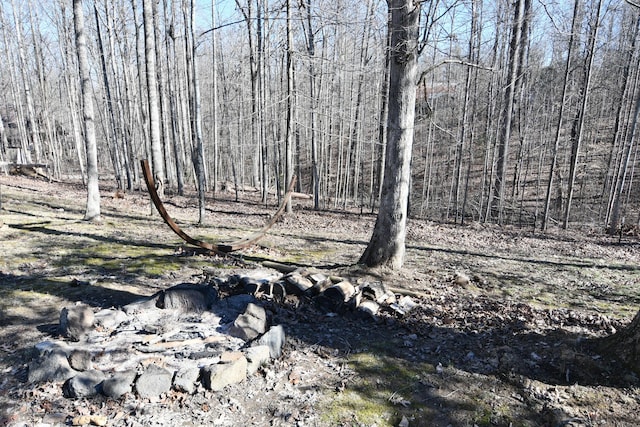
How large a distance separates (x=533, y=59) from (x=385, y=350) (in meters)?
21.3

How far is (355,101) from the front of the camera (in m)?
18.3

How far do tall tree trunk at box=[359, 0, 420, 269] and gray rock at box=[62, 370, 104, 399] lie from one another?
13.0 feet

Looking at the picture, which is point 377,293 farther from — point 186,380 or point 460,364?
point 186,380

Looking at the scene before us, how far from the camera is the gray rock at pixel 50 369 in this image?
9.52 feet

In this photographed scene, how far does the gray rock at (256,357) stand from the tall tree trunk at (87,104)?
302 inches

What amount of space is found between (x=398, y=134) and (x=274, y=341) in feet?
11.5

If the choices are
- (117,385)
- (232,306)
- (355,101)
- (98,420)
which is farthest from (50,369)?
(355,101)

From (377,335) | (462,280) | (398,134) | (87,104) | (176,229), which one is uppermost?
(87,104)

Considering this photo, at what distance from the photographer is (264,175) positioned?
15.8 metres

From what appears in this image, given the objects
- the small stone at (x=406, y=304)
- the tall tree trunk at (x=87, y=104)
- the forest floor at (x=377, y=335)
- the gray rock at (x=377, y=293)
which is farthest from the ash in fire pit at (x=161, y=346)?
the tall tree trunk at (x=87, y=104)

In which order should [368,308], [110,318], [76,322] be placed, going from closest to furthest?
[76,322] < [110,318] < [368,308]

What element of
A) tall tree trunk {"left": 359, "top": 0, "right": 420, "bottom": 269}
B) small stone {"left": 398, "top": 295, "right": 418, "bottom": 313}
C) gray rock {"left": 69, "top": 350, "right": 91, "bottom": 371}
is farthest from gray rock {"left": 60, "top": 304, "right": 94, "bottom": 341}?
tall tree trunk {"left": 359, "top": 0, "right": 420, "bottom": 269}

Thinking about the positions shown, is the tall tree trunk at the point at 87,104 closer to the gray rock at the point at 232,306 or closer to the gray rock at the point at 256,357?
the gray rock at the point at 232,306

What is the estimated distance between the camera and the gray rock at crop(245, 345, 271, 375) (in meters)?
3.24
